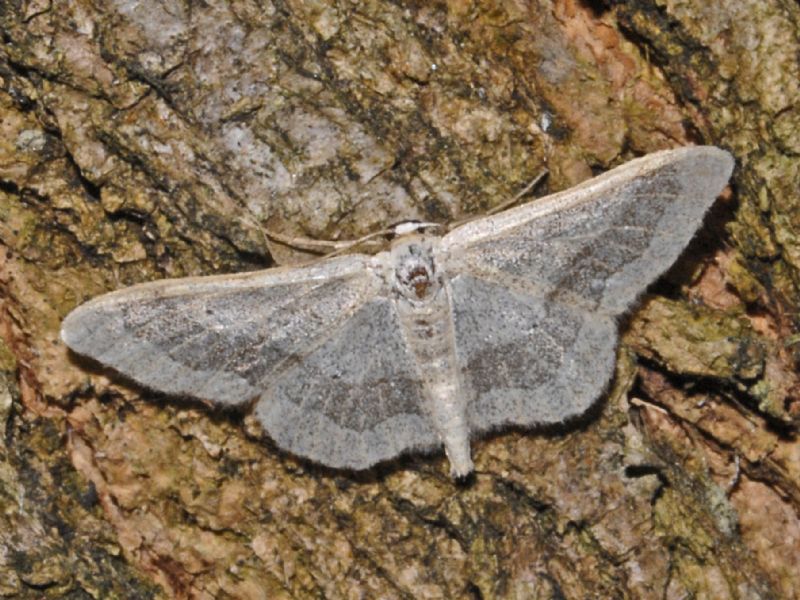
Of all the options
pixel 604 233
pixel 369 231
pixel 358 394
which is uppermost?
pixel 369 231

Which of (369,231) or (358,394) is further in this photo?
(358,394)

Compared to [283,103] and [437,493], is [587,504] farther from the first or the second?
[283,103]

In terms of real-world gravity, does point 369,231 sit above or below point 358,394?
above

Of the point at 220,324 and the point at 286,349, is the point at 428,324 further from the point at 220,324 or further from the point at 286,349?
the point at 220,324

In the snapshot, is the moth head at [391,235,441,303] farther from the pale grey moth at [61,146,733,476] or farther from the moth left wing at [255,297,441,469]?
the moth left wing at [255,297,441,469]

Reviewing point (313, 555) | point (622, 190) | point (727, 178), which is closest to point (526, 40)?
point (622, 190)

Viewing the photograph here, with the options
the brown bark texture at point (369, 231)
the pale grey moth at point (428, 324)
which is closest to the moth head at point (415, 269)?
the pale grey moth at point (428, 324)

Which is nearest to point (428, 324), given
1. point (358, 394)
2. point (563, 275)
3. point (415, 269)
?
point (415, 269)
